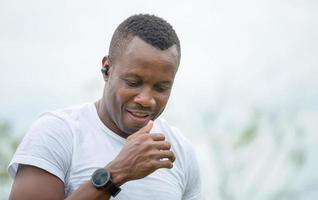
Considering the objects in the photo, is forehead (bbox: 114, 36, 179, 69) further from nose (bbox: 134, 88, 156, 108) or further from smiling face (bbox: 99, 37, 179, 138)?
nose (bbox: 134, 88, 156, 108)

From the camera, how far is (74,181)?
2.99 m

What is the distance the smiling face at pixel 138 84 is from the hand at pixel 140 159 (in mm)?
178

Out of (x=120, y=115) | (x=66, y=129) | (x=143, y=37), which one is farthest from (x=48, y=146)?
(x=143, y=37)

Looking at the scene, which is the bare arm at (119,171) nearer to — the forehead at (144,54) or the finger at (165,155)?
the finger at (165,155)

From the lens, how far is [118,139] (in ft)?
10.4

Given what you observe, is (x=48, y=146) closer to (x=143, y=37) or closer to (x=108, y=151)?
(x=108, y=151)

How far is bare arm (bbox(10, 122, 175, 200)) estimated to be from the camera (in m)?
2.82

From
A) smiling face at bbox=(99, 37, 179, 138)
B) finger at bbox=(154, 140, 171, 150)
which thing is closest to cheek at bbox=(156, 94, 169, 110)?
smiling face at bbox=(99, 37, 179, 138)

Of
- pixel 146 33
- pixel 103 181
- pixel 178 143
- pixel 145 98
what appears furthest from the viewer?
pixel 178 143

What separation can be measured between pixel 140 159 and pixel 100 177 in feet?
0.54

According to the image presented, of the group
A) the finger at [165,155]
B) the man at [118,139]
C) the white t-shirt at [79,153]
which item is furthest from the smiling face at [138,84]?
the finger at [165,155]

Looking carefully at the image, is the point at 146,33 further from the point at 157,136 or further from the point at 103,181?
the point at 103,181

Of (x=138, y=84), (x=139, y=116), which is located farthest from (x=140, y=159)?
(x=138, y=84)

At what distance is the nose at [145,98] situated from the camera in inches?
118
